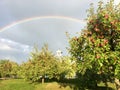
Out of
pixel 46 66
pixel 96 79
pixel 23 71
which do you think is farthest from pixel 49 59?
pixel 96 79

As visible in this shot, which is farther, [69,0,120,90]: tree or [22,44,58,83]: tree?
[22,44,58,83]: tree

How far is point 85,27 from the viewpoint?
2481 centimetres

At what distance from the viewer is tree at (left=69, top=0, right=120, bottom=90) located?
20.2 m

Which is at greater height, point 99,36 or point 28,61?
point 28,61

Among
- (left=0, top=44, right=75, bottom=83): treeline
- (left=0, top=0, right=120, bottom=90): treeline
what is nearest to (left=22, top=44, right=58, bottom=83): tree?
(left=0, top=44, right=75, bottom=83): treeline

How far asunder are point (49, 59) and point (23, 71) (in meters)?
7.00

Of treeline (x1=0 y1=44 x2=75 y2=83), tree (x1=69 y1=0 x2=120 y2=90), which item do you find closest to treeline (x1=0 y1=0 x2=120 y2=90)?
tree (x1=69 y1=0 x2=120 y2=90)

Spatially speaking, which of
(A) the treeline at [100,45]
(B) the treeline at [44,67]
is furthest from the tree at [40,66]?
(A) the treeline at [100,45]

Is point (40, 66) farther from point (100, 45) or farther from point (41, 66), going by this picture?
point (100, 45)

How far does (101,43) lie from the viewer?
20.1 meters

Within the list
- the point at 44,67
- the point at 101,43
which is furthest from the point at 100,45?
the point at 44,67

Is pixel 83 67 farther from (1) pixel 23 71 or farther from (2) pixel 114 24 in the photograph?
(1) pixel 23 71

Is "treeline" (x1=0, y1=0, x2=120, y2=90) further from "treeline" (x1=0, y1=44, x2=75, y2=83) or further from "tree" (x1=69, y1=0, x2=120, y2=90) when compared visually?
"treeline" (x1=0, y1=44, x2=75, y2=83)

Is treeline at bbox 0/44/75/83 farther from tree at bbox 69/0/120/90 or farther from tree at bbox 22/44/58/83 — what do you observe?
tree at bbox 69/0/120/90
